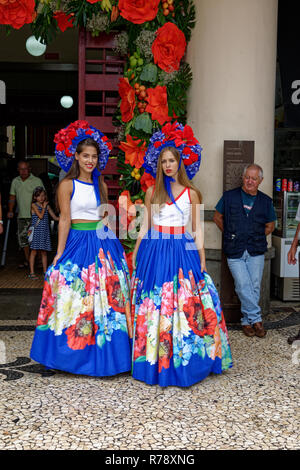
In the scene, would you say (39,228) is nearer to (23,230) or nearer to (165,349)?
(23,230)

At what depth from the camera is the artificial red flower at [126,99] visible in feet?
16.3

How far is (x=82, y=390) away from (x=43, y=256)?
3.53 metres

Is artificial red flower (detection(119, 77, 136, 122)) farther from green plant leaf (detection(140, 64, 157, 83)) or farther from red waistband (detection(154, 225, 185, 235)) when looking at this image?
red waistband (detection(154, 225, 185, 235))

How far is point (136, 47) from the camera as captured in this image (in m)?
5.03

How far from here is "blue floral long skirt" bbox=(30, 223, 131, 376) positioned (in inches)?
146

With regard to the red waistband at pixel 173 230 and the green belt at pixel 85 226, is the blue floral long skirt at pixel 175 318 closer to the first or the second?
the red waistband at pixel 173 230

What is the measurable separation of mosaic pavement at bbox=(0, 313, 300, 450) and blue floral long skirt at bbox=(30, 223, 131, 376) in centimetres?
14

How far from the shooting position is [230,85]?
514cm

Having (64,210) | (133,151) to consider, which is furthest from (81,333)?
(133,151)

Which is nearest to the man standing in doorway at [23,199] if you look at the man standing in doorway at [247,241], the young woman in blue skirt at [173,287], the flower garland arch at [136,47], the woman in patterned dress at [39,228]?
the woman in patterned dress at [39,228]

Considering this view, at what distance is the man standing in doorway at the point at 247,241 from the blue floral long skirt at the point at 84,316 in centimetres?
143

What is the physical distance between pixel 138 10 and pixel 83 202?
2.13 m

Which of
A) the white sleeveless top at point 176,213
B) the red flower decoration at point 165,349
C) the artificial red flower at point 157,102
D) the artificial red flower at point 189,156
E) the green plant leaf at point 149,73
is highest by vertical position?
the green plant leaf at point 149,73
